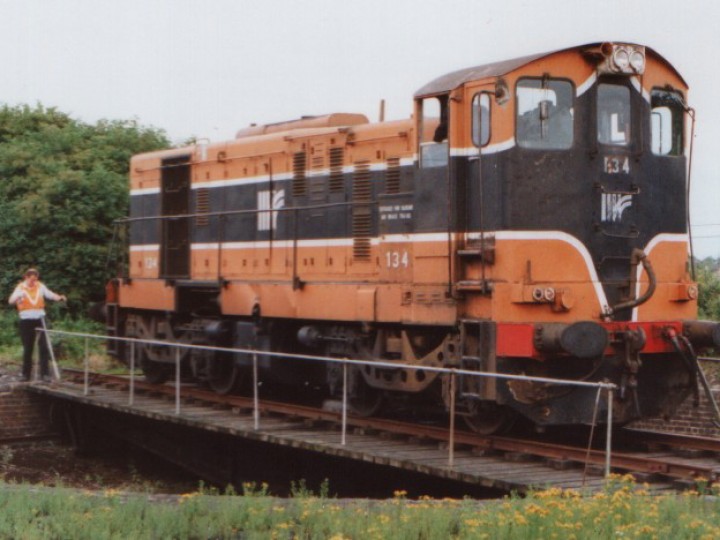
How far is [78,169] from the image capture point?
25.3 m

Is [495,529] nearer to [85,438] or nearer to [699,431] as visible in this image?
[699,431]

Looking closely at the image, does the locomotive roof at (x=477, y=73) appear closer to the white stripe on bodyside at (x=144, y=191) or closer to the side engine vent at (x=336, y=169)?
the side engine vent at (x=336, y=169)

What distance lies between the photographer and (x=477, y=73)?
11625 millimetres

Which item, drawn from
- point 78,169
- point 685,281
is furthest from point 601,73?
point 78,169

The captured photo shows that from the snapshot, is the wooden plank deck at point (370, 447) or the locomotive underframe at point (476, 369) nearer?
the wooden plank deck at point (370, 447)

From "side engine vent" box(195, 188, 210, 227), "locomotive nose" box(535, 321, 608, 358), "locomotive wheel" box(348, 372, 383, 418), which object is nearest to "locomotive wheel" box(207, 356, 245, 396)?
"side engine vent" box(195, 188, 210, 227)

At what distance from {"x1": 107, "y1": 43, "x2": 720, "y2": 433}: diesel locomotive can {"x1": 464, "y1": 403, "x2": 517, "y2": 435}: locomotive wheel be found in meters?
0.02

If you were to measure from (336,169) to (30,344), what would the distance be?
21.0ft

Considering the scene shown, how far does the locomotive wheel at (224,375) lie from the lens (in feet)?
52.3

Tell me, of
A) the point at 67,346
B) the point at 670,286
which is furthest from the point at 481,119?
the point at 67,346

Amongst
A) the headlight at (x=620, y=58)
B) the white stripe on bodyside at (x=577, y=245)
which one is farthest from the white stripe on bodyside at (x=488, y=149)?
the headlight at (x=620, y=58)

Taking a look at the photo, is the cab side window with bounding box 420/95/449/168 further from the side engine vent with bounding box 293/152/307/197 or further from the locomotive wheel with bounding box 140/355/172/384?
the locomotive wheel with bounding box 140/355/172/384

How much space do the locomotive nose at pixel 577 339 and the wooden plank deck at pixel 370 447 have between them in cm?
110

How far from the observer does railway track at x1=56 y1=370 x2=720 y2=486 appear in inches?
391
